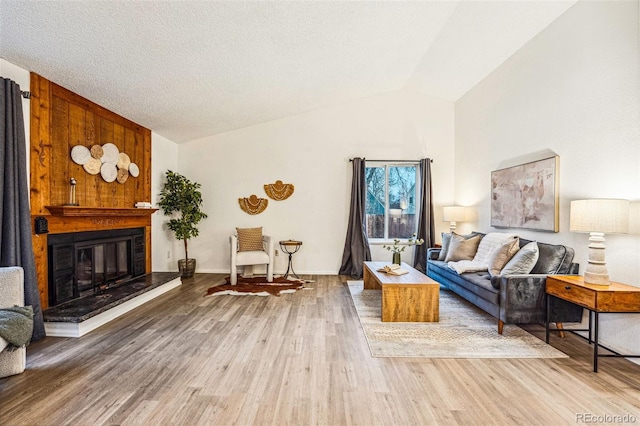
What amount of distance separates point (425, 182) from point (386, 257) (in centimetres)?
156

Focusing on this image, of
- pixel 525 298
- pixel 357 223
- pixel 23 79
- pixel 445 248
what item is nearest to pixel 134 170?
pixel 23 79

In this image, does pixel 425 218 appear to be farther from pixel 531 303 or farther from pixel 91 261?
pixel 91 261

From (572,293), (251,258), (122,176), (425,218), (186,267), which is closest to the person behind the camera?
(572,293)

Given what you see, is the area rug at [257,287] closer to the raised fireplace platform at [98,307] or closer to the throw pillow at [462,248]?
the raised fireplace platform at [98,307]

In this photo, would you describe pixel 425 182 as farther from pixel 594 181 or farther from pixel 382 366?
pixel 382 366

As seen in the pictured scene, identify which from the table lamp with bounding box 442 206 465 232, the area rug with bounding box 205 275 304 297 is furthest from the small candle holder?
the table lamp with bounding box 442 206 465 232

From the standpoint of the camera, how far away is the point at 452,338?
2.93m

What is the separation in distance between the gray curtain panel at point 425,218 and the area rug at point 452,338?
191cm

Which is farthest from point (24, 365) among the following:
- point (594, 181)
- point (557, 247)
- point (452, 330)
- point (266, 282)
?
point (594, 181)

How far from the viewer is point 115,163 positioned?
13.8ft

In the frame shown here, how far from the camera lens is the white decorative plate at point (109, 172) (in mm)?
3973

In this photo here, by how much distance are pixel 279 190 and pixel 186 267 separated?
6.99ft

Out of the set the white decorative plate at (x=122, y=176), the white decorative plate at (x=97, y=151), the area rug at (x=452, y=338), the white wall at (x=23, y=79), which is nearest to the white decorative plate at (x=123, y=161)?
the white decorative plate at (x=122, y=176)

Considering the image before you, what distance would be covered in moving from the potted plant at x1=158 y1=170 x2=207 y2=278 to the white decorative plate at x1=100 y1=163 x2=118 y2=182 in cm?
111
